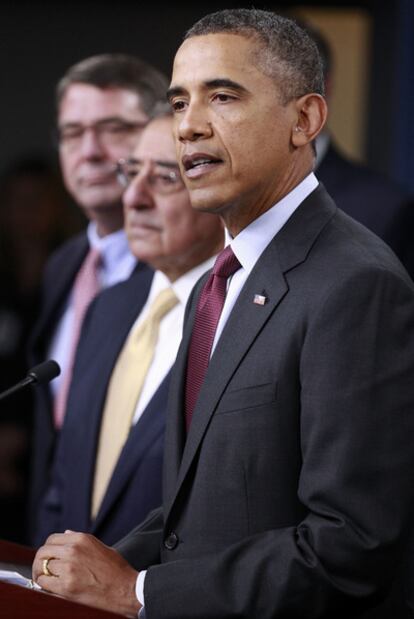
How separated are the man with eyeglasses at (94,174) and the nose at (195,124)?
1.60 metres

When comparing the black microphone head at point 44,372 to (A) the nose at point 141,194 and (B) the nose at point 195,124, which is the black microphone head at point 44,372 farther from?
(A) the nose at point 141,194

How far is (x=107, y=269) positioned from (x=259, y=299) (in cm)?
175

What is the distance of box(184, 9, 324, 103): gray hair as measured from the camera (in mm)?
1986

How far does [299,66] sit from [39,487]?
184cm

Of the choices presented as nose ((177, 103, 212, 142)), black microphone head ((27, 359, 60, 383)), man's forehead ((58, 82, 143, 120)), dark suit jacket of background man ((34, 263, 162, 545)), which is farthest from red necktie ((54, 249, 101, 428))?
nose ((177, 103, 212, 142))

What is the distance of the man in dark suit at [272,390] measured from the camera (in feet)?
6.00

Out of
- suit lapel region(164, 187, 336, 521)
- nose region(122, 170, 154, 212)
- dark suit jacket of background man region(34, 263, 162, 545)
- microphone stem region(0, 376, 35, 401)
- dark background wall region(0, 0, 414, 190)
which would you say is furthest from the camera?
dark background wall region(0, 0, 414, 190)

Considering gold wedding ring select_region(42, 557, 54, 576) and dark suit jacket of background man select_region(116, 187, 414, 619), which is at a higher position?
dark suit jacket of background man select_region(116, 187, 414, 619)

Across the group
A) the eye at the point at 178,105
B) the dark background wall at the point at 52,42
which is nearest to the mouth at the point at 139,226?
the eye at the point at 178,105

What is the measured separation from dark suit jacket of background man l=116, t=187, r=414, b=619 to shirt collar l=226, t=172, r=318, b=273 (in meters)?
0.02

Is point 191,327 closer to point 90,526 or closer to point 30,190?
point 90,526

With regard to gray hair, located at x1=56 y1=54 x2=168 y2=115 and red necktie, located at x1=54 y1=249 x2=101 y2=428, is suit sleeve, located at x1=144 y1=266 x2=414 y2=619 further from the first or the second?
gray hair, located at x1=56 y1=54 x2=168 y2=115

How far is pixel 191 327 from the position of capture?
2184 mm

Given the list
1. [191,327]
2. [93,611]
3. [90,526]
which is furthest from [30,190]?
[93,611]
